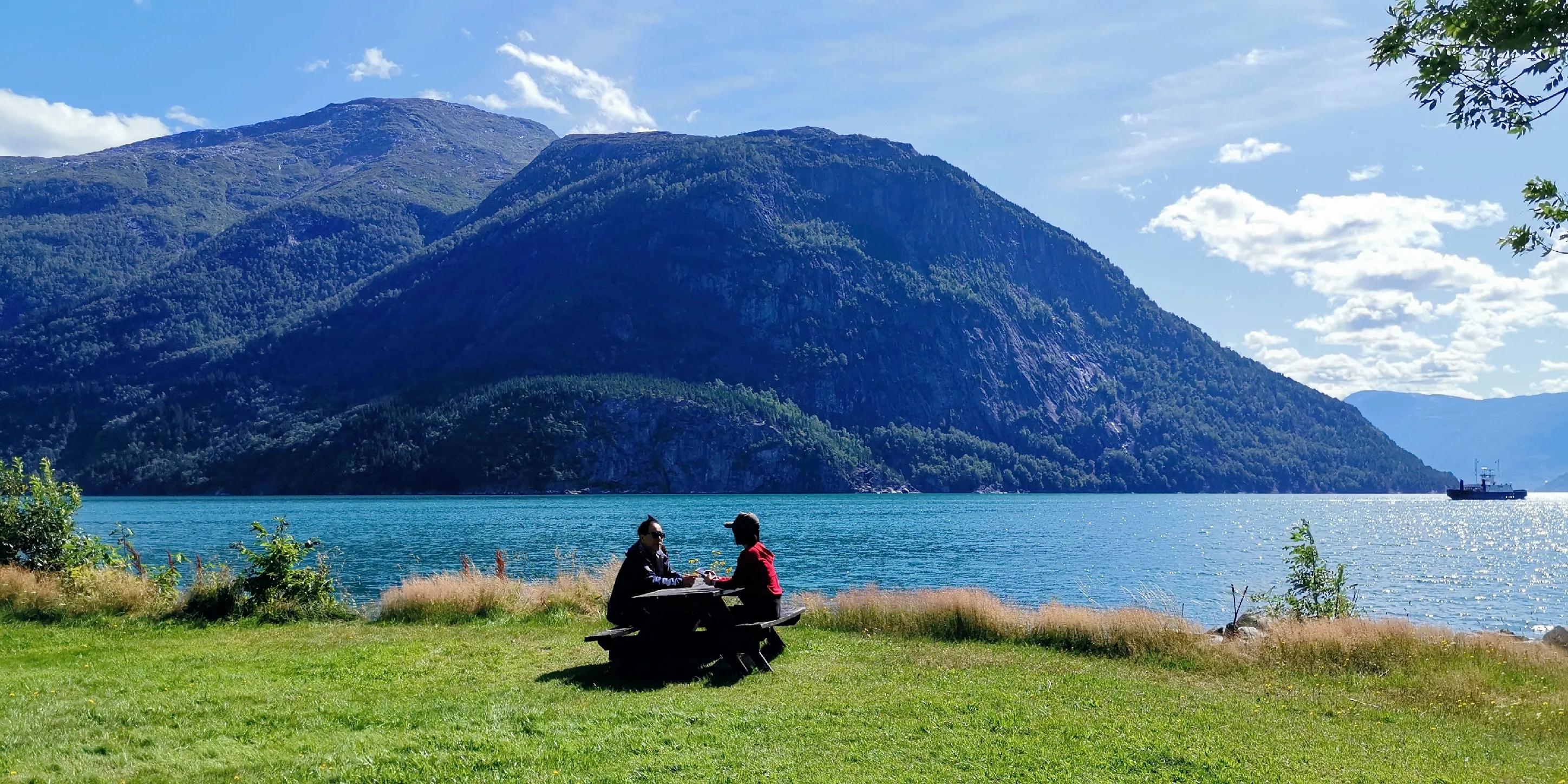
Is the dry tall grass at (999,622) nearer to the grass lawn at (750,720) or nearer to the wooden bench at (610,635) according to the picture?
the grass lawn at (750,720)

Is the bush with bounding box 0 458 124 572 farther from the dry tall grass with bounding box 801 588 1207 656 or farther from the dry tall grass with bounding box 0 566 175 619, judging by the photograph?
the dry tall grass with bounding box 801 588 1207 656

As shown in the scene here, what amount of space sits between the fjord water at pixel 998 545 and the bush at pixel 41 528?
2.69 meters

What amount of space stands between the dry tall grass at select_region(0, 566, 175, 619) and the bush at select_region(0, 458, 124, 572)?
6.14 feet

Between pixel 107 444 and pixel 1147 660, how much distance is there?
231303 millimetres

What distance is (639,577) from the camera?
12.2 metres

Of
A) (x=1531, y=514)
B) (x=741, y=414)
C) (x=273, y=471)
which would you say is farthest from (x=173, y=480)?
(x=1531, y=514)

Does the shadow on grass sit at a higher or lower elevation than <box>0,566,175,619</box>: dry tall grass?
higher

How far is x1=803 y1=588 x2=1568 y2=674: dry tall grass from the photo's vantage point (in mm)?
13297

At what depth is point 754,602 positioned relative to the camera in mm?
12281

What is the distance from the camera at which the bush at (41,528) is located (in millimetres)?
20812

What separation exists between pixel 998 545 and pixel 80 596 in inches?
2041

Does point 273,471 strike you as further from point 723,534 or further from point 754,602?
point 754,602

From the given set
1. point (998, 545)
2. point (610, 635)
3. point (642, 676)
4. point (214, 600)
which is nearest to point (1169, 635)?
point (642, 676)

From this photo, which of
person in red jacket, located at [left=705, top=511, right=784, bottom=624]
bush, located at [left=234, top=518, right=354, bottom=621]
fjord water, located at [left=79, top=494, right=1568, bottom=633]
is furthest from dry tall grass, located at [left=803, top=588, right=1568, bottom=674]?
bush, located at [left=234, top=518, right=354, bottom=621]
